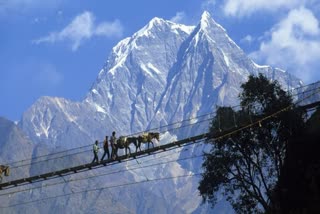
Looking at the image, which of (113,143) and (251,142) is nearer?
(113,143)

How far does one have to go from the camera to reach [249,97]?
76.1 metres

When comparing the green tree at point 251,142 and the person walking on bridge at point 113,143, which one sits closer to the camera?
the person walking on bridge at point 113,143

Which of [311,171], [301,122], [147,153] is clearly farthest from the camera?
[301,122]

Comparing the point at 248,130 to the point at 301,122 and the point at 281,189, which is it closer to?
the point at 301,122

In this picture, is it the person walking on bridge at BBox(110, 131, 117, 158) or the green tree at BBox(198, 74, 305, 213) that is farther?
the green tree at BBox(198, 74, 305, 213)

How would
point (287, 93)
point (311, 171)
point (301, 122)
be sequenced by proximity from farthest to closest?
point (287, 93) → point (301, 122) → point (311, 171)

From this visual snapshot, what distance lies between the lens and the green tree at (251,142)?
69.4 m

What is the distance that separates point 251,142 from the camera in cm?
7219

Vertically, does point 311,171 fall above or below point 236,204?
below

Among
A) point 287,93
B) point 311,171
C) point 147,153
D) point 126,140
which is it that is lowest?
point 311,171

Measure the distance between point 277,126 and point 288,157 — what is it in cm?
985

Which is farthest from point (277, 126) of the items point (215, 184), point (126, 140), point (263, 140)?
point (126, 140)

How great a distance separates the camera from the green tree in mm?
69438

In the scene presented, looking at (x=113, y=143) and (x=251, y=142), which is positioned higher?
(x=251, y=142)
